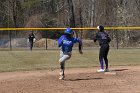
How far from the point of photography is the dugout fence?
36956 mm

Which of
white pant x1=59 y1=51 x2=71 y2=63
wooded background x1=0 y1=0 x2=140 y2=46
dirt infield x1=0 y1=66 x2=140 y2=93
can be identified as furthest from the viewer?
wooded background x1=0 y1=0 x2=140 y2=46

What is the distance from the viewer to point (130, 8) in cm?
5528

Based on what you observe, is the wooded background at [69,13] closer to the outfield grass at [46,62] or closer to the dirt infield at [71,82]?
the outfield grass at [46,62]

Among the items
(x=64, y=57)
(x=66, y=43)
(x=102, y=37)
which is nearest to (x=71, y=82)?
(x=64, y=57)

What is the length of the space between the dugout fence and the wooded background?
6.97m

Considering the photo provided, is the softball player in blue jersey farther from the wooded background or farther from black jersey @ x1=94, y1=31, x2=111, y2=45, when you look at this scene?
the wooded background

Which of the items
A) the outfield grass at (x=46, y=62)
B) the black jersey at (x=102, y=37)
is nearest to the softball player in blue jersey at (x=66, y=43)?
the black jersey at (x=102, y=37)

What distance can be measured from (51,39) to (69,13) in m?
15.5

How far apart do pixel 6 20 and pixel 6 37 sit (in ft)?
62.0

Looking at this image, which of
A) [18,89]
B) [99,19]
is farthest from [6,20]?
[18,89]

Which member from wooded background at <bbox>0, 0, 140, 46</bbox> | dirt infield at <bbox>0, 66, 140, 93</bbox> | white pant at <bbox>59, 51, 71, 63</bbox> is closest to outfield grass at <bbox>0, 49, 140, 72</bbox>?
dirt infield at <bbox>0, 66, 140, 93</bbox>

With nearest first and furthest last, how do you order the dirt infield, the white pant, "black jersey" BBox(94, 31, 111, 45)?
the dirt infield
the white pant
"black jersey" BBox(94, 31, 111, 45)

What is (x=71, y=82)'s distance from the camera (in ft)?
45.3

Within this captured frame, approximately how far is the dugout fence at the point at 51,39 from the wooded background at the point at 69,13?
697cm
